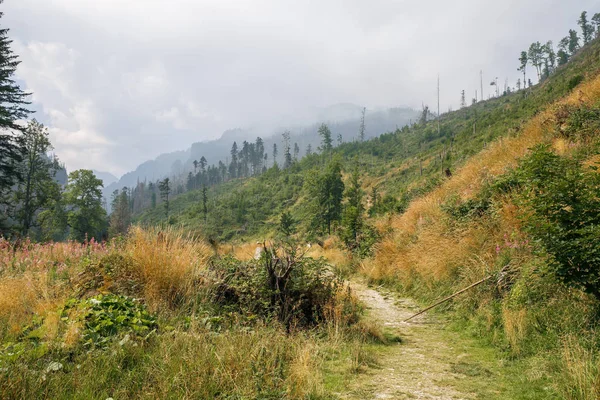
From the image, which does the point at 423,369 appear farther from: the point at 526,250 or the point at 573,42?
the point at 573,42

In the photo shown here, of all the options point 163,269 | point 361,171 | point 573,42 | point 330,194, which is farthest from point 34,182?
point 573,42

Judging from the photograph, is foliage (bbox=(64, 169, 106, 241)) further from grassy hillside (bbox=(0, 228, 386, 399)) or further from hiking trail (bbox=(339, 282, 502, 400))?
hiking trail (bbox=(339, 282, 502, 400))

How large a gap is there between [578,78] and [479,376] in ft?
60.5

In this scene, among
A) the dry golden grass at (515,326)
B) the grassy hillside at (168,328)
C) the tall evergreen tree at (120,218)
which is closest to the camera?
the grassy hillside at (168,328)

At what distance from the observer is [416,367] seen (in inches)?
146

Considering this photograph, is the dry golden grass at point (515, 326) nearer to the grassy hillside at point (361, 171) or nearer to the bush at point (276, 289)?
the bush at point (276, 289)

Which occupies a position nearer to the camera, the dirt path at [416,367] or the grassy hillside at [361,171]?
the dirt path at [416,367]

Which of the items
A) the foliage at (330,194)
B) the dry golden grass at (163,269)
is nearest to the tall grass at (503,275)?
the dry golden grass at (163,269)

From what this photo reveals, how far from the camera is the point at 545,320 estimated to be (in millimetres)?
3846

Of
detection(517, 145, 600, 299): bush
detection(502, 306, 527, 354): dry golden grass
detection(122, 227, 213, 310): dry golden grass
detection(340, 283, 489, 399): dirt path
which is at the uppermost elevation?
detection(517, 145, 600, 299): bush

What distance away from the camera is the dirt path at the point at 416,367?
3.00 m

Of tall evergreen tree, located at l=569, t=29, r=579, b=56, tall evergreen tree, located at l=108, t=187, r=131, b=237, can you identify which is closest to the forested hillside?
tall evergreen tree, located at l=108, t=187, r=131, b=237

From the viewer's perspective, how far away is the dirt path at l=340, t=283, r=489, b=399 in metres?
3.00

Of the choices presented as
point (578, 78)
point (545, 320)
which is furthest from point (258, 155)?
point (545, 320)
